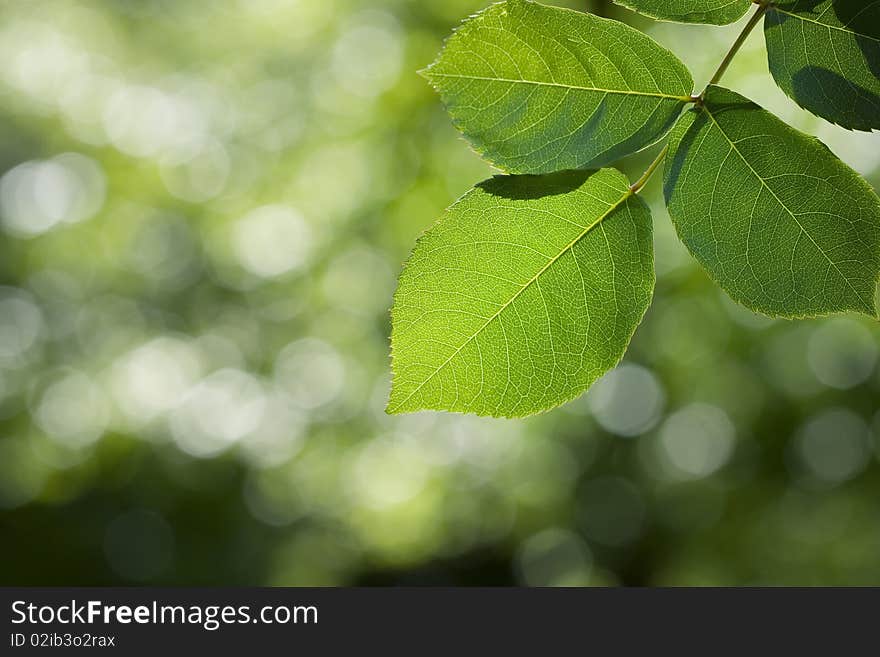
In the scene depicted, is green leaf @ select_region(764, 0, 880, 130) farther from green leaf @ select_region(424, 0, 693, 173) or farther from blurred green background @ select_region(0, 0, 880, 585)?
blurred green background @ select_region(0, 0, 880, 585)

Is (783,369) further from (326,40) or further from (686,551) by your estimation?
(326,40)

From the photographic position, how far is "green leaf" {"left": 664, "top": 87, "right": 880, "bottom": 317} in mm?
523

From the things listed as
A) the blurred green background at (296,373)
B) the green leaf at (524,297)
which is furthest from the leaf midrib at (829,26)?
the blurred green background at (296,373)

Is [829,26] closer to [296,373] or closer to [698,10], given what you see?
[698,10]

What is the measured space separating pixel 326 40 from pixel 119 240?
3.68 meters

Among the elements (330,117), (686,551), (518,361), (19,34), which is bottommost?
(518,361)

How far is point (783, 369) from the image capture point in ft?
35.5

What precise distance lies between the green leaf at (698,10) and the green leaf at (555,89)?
22 mm

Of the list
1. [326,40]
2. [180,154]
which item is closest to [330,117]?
[326,40]

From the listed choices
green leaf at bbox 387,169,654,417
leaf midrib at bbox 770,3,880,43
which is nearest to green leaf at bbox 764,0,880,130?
leaf midrib at bbox 770,3,880,43

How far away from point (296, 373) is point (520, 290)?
10382mm

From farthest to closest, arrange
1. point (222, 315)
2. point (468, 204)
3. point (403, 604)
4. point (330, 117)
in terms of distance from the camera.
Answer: point (222, 315) → point (330, 117) → point (403, 604) → point (468, 204)

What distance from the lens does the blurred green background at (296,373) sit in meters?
10.0

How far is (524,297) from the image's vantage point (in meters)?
0.57
